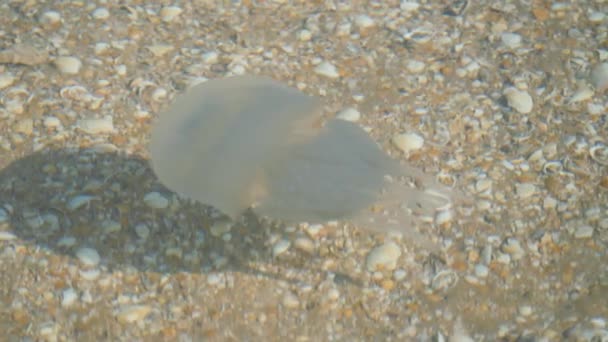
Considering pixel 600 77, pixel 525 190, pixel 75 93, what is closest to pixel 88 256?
pixel 75 93

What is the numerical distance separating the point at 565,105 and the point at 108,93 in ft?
5.94

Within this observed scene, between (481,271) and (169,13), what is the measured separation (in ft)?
6.14

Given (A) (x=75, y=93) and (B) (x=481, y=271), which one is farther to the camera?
(A) (x=75, y=93)

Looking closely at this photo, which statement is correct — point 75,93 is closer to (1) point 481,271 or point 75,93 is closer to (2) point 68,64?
(2) point 68,64

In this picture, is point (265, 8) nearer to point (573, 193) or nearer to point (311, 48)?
point (311, 48)

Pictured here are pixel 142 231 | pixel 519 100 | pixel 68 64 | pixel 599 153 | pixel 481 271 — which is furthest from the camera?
pixel 68 64

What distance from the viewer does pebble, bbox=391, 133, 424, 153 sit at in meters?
3.21

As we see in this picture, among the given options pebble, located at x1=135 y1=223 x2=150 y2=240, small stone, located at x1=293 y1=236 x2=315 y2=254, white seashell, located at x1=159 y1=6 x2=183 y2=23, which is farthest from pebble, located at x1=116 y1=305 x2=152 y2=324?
white seashell, located at x1=159 y1=6 x2=183 y2=23

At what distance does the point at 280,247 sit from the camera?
2891 millimetres

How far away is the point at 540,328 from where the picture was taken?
104 inches

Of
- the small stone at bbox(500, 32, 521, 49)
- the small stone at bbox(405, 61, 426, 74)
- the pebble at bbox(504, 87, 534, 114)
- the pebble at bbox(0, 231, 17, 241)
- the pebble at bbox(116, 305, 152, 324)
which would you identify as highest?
the small stone at bbox(500, 32, 521, 49)

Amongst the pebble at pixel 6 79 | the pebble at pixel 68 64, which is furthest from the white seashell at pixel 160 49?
the pebble at pixel 6 79

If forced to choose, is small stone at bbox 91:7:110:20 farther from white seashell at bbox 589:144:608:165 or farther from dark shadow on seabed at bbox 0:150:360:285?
white seashell at bbox 589:144:608:165

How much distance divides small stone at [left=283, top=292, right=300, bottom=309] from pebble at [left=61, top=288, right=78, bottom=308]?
2.18 ft
